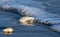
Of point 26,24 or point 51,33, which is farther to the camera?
point 26,24

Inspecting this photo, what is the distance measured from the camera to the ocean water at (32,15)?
16.8ft

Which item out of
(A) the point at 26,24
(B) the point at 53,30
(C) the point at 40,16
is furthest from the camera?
(C) the point at 40,16

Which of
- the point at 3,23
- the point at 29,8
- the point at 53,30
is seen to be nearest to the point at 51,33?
the point at 53,30

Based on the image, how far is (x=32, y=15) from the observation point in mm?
6473

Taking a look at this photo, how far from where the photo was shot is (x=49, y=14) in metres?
6.39

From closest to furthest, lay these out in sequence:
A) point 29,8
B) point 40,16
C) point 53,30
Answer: point 53,30 → point 40,16 → point 29,8

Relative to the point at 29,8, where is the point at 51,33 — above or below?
below

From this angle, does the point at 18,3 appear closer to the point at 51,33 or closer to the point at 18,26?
the point at 18,26

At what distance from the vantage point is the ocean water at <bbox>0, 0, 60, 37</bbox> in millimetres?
5129

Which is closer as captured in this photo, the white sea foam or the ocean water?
the ocean water

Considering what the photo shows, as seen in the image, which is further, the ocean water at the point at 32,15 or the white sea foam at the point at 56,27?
the white sea foam at the point at 56,27

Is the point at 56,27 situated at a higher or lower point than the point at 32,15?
lower

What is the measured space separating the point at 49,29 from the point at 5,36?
0.95 metres

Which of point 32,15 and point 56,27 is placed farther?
point 32,15
